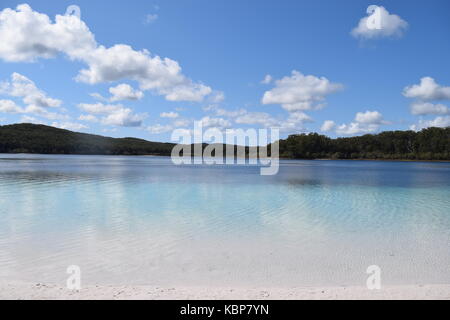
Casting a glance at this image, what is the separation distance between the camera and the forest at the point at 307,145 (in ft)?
381

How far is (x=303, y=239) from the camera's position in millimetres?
7520

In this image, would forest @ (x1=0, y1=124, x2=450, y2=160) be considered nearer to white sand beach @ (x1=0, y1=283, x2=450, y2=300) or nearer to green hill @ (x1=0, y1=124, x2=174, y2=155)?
green hill @ (x1=0, y1=124, x2=174, y2=155)

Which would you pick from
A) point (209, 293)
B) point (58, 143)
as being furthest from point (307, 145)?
point (209, 293)

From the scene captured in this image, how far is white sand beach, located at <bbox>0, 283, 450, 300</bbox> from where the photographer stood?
13.1 ft

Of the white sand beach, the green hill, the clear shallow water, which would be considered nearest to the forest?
the green hill

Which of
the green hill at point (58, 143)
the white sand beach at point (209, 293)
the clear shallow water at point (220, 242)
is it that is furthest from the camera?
the green hill at point (58, 143)

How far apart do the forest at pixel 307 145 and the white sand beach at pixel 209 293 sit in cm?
12355

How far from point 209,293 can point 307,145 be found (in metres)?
138

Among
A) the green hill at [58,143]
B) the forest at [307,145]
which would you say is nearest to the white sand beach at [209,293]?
the forest at [307,145]

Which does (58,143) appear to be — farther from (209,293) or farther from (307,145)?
(209,293)

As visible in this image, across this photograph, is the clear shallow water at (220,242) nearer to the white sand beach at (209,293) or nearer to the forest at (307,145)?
the white sand beach at (209,293)

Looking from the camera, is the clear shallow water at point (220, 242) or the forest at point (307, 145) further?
the forest at point (307, 145)

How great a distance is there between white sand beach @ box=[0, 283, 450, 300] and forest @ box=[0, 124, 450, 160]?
4864 inches

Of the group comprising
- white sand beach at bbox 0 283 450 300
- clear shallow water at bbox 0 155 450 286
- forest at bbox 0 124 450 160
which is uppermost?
forest at bbox 0 124 450 160
